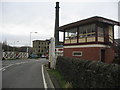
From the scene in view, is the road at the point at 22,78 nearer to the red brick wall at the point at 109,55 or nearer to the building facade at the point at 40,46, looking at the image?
the red brick wall at the point at 109,55

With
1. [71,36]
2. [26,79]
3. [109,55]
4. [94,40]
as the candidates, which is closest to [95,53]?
[94,40]

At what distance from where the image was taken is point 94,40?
17.2m

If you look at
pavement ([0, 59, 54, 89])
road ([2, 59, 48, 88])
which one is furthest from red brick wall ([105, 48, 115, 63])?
road ([2, 59, 48, 88])

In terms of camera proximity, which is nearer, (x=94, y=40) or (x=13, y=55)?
(x=94, y=40)

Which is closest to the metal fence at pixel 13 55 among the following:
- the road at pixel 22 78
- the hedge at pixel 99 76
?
the road at pixel 22 78

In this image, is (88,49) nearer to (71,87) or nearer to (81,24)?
(81,24)

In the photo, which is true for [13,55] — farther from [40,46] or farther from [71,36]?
[40,46]

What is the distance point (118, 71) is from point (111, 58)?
1416 centimetres

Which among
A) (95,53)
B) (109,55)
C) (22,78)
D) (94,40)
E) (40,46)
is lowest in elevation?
(22,78)

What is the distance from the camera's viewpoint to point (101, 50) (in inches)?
693

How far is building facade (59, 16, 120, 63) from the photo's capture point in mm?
16953

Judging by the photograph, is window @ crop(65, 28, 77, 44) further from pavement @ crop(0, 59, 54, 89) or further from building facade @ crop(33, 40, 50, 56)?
building facade @ crop(33, 40, 50, 56)

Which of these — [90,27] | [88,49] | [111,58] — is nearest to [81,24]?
[90,27]

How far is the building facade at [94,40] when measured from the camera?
1695cm
